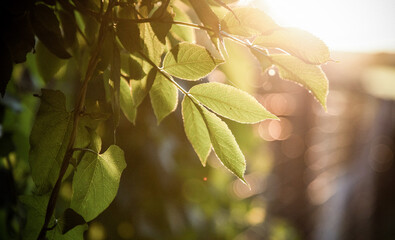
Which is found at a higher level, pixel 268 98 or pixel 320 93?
pixel 320 93

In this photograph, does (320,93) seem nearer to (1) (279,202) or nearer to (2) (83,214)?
(2) (83,214)

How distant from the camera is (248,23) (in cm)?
41

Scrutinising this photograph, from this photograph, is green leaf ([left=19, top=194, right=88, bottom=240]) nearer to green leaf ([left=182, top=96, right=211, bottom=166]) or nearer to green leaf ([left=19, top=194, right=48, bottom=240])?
green leaf ([left=19, top=194, right=48, bottom=240])

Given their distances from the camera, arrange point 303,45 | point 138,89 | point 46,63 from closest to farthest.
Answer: point 303,45
point 138,89
point 46,63

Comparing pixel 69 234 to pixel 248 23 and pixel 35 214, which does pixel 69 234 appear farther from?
pixel 248 23

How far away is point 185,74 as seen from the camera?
45 cm

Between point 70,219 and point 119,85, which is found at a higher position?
point 119,85

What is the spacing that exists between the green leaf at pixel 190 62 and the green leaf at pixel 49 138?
A: 0.38 feet

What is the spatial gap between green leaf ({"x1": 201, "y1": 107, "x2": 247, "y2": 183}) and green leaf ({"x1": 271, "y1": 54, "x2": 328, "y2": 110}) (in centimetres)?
9

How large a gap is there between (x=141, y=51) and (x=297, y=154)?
19.7 ft

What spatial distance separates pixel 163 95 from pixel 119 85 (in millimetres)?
80

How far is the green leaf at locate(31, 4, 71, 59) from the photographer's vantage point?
45 centimetres

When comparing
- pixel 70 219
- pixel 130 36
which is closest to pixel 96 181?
pixel 70 219

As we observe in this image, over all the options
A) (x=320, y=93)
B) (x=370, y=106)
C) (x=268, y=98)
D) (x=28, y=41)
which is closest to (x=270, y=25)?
(x=320, y=93)
